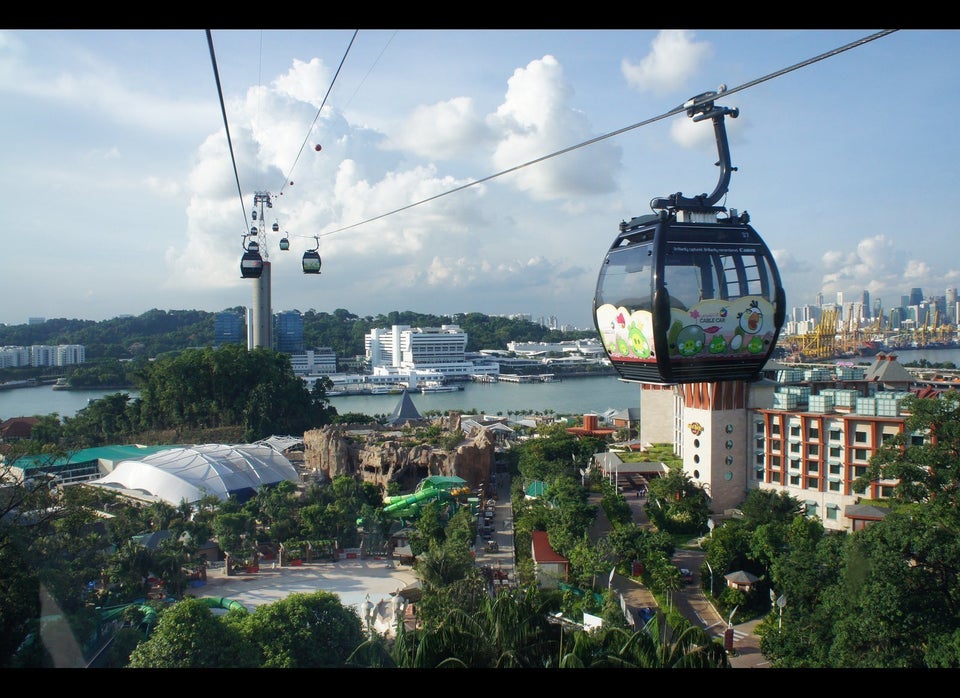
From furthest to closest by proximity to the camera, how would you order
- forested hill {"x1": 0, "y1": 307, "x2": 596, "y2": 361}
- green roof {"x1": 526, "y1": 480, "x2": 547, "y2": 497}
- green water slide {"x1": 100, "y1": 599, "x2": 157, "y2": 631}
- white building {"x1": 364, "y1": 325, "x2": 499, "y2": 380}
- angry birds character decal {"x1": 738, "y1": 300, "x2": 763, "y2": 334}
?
forested hill {"x1": 0, "y1": 307, "x2": 596, "y2": 361} → white building {"x1": 364, "y1": 325, "x2": 499, "y2": 380} → green roof {"x1": 526, "y1": 480, "x2": 547, "y2": 497} → green water slide {"x1": 100, "y1": 599, "x2": 157, "y2": 631} → angry birds character decal {"x1": 738, "y1": 300, "x2": 763, "y2": 334}

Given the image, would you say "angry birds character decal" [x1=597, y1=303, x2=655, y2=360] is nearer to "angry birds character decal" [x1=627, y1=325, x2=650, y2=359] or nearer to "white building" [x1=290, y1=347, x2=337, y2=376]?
"angry birds character decal" [x1=627, y1=325, x2=650, y2=359]

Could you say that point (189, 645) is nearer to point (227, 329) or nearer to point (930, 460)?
point (930, 460)

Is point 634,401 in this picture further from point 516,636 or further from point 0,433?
point 516,636

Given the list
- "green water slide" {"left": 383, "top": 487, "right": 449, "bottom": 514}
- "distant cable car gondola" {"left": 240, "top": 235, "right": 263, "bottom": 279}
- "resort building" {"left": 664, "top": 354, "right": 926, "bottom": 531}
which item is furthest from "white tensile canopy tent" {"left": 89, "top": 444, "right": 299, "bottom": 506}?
"resort building" {"left": 664, "top": 354, "right": 926, "bottom": 531}

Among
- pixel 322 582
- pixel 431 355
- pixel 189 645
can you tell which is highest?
pixel 431 355

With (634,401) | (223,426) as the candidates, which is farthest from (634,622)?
(634,401)

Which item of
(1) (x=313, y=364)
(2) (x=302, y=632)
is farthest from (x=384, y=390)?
(2) (x=302, y=632)
